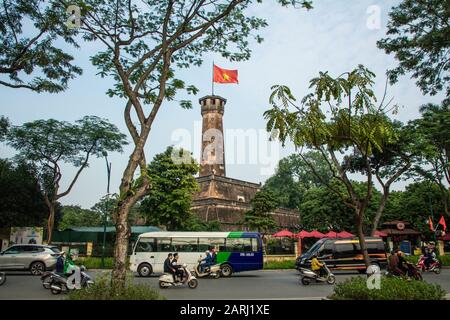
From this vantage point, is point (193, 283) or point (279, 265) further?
point (279, 265)

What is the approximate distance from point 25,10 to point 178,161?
18953 millimetres

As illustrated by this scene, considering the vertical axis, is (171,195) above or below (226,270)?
above

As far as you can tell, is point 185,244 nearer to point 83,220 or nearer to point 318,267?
point 318,267

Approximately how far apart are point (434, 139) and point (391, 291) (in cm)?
1833

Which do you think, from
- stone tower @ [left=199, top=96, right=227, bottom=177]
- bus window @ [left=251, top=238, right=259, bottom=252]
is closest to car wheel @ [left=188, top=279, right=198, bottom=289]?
bus window @ [left=251, top=238, right=259, bottom=252]

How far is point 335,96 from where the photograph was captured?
25.7 ft

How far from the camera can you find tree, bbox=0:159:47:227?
2866cm

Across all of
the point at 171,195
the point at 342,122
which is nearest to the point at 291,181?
the point at 171,195

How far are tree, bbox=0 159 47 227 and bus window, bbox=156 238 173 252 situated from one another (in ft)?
54.3

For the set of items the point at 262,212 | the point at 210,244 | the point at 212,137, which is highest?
the point at 212,137

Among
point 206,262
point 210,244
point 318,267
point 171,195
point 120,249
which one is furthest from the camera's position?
point 171,195

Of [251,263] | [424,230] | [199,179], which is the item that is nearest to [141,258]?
[251,263]

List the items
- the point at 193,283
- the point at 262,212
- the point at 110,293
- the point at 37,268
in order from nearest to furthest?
1. the point at 110,293
2. the point at 193,283
3. the point at 37,268
4. the point at 262,212

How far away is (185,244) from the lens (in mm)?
19203
